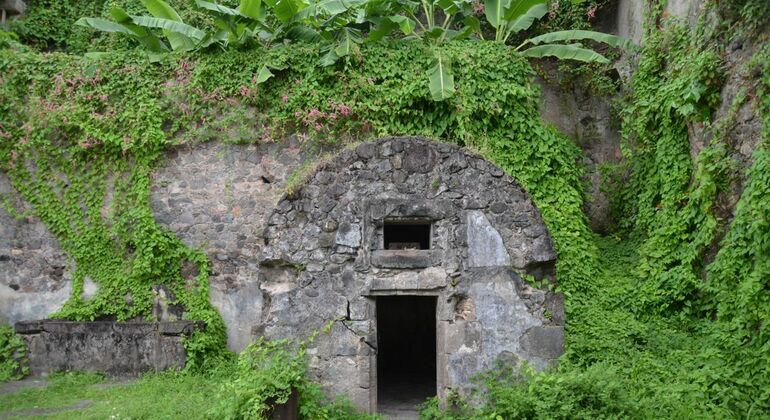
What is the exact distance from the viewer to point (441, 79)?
898 centimetres

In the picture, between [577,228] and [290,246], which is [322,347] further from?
[577,228]

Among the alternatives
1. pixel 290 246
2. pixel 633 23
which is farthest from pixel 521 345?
pixel 633 23

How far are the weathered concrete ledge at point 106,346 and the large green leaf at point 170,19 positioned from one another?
15.0ft

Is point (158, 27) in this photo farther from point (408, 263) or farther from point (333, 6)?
point (408, 263)

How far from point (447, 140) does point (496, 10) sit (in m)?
2.48

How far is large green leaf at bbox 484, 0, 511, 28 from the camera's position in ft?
32.2

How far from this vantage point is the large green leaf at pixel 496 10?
9.82 meters

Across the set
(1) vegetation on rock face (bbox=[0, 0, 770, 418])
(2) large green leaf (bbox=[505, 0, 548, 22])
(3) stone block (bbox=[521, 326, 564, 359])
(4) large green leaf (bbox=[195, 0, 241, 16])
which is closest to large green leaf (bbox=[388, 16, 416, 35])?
(1) vegetation on rock face (bbox=[0, 0, 770, 418])

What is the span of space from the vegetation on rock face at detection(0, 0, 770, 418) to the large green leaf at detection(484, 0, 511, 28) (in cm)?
77

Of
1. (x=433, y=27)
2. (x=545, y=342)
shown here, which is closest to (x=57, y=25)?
(x=433, y=27)

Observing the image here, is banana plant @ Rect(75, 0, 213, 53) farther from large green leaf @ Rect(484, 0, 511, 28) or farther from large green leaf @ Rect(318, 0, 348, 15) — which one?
large green leaf @ Rect(484, 0, 511, 28)

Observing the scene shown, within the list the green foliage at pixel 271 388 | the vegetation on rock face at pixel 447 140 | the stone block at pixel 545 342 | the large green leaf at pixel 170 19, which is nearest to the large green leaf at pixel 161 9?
the large green leaf at pixel 170 19

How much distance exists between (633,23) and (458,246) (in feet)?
20.2

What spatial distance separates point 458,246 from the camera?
7.07 m
